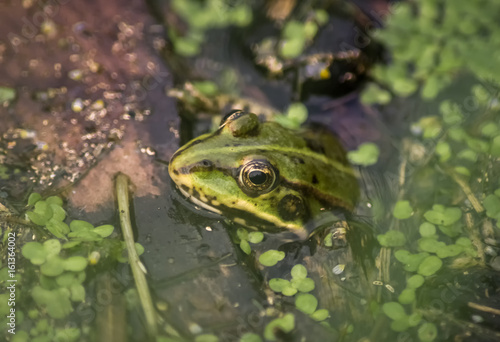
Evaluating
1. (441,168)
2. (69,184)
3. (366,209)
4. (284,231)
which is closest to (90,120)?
(69,184)

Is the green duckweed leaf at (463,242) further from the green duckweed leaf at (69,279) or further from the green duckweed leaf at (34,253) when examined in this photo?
the green duckweed leaf at (34,253)

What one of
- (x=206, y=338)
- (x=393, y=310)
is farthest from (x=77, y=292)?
(x=393, y=310)

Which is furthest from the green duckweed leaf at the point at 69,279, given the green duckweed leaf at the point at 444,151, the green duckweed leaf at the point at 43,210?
the green duckweed leaf at the point at 444,151

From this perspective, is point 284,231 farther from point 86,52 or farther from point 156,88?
point 86,52

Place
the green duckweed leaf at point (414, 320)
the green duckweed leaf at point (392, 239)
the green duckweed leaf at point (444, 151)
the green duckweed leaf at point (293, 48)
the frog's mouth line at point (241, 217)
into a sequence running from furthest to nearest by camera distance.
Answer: the green duckweed leaf at point (293, 48)
the green duckweed leaf at point (444, 151)
the green duckweed leaf at point (392, 239)
the frog's mouth line at point (241, 217)
the green duckweed leaf at point (414, 320)

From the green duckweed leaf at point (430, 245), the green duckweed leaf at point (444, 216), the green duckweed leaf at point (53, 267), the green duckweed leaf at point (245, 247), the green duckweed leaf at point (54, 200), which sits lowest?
the green duckweed leaf at point (245, 247)

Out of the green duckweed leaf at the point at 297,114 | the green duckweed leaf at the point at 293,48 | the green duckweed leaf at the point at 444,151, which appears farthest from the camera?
the green duckweed leaf at the point at 293,48

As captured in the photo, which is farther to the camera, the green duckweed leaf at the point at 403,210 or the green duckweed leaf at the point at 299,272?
the green duckweed leaf at the point at 403,210
